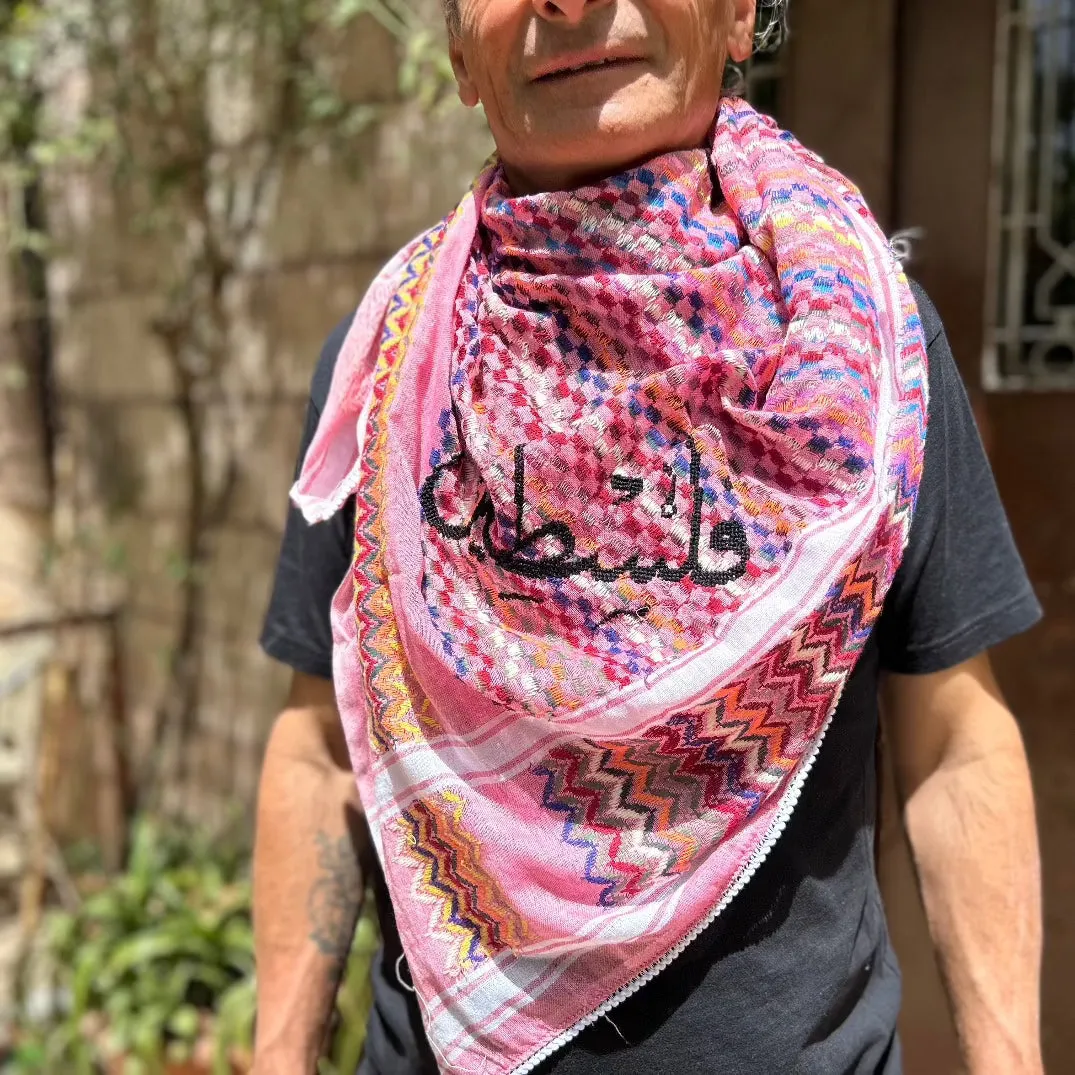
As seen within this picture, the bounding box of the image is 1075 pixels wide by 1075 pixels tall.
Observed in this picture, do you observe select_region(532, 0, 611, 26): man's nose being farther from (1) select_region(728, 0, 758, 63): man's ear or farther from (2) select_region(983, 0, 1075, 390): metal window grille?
(2) select_region(983, 0, 1075, 390): metal window grille

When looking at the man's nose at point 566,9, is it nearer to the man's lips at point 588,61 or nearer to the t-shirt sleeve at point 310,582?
the man's lips at point 588,61

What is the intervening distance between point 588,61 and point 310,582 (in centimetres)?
66

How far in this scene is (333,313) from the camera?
2879 mm

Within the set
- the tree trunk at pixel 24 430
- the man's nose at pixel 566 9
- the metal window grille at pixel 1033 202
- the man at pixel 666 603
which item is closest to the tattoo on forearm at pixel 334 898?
the man at pixel 666 603

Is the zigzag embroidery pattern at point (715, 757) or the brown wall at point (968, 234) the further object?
the brown wall at point (968, 234)

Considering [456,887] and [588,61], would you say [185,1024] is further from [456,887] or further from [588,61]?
[588,61]

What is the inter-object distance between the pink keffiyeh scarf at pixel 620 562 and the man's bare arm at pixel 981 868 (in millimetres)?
226

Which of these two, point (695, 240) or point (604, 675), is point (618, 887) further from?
point (695, 240)

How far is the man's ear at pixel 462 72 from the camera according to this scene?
46.1 inches

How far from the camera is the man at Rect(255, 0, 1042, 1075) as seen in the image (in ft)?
3.22

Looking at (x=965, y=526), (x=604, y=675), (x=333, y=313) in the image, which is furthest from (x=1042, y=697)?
(x=333, y=313)

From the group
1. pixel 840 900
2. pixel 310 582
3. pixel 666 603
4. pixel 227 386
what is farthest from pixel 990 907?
pixel 227 386

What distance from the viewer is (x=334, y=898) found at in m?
1.29

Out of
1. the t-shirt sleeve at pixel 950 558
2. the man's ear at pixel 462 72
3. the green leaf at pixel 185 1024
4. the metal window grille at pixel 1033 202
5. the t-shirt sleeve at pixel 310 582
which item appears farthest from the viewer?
the green leaf at pixel 185 1024
